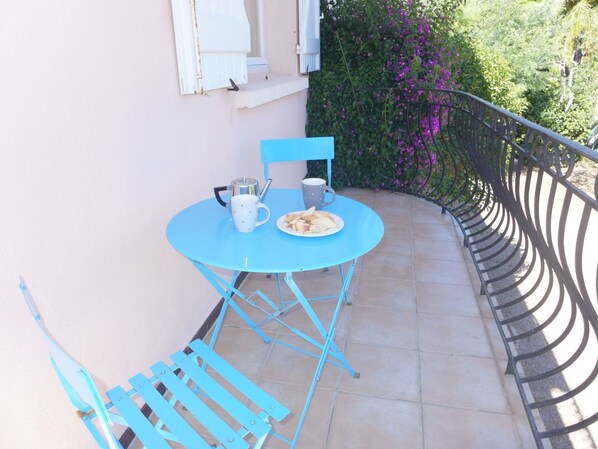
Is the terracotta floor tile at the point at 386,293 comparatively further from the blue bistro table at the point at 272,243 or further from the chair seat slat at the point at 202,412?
the chair seat slat at the point at 202,412

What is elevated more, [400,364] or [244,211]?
[244,211]

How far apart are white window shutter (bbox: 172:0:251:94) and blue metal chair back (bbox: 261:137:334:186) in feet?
1.42

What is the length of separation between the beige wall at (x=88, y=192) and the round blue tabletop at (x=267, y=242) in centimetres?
23

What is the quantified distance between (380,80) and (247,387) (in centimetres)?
366

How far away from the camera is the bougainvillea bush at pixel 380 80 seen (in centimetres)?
414

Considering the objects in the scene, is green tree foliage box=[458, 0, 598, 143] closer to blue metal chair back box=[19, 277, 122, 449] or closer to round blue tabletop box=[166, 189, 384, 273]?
round blue tabletop box=[166, 189, 384, 273]

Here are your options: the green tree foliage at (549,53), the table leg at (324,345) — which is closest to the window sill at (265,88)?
the table leg at (324,345)

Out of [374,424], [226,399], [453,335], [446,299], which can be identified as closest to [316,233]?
[226,399]

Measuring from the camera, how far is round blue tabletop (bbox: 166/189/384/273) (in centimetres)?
133

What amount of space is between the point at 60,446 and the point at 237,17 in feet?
6.63

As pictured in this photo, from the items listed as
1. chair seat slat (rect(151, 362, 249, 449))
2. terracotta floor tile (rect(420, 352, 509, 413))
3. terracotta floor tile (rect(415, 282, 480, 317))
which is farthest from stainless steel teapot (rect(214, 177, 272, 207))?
terracotta floor tile (rect(415, 282, 480, 317))

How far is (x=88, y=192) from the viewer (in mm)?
1370

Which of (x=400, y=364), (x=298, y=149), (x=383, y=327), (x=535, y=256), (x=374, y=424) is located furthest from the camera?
(x=298, y=149)

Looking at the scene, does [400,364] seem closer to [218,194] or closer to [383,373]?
[383,373]
